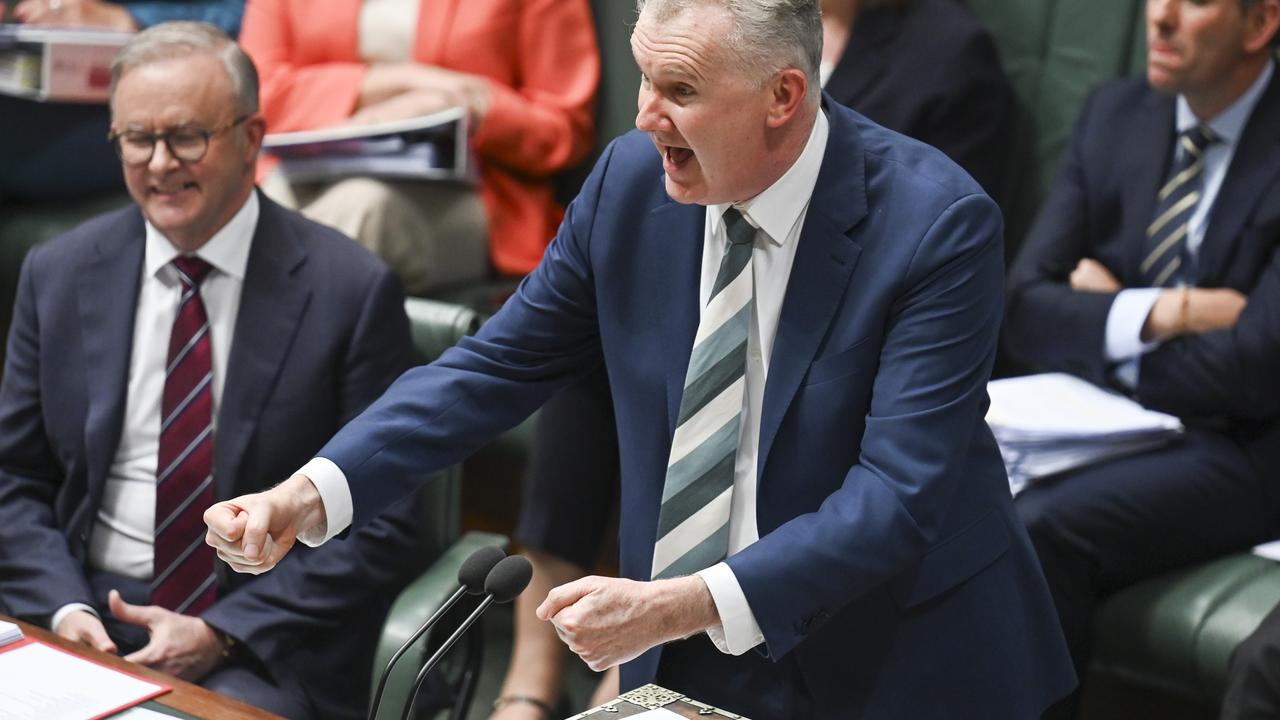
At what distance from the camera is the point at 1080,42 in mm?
3365

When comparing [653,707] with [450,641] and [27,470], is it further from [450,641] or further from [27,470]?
[27,470]

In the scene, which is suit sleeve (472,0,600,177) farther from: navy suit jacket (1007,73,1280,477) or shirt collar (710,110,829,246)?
shirt collar (710,110,829,246)

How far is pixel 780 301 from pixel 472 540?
2.78 feet

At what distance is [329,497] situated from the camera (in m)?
1.74

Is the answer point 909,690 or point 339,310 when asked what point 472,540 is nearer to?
point 339,310

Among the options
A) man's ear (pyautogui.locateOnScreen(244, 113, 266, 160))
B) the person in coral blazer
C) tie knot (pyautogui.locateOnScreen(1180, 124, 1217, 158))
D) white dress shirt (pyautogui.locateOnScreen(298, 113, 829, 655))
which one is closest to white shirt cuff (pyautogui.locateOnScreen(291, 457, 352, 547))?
Answer: white dress shirt (pyautogui.locateOnScreen(298, 113, 829, 655))

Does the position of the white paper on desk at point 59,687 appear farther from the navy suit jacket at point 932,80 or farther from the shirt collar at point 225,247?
the navy suit jacket at point 932,80

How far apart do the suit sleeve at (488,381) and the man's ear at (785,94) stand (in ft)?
0.98

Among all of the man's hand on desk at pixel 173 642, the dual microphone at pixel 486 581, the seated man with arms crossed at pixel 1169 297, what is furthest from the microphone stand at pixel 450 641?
the seated man with arms crossed at pixel 1169 297

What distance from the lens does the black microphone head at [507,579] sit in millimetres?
1487

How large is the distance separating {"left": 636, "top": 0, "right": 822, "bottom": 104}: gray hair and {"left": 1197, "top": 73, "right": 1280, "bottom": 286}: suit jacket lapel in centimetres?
143

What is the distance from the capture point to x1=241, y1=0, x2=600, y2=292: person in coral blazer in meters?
3.48

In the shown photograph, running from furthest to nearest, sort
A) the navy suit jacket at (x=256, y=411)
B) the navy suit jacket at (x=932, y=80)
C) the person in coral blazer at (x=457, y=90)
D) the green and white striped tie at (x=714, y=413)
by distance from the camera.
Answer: the person in coral blazer at (x=457, y=90) < the navy suit jacket at (x=932, y=80) < the navy suit jacket at (x=256, y=411) < the green and white striped tie at (x=714, y=413)

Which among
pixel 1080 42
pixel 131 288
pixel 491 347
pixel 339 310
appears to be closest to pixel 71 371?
pixel 131 288
